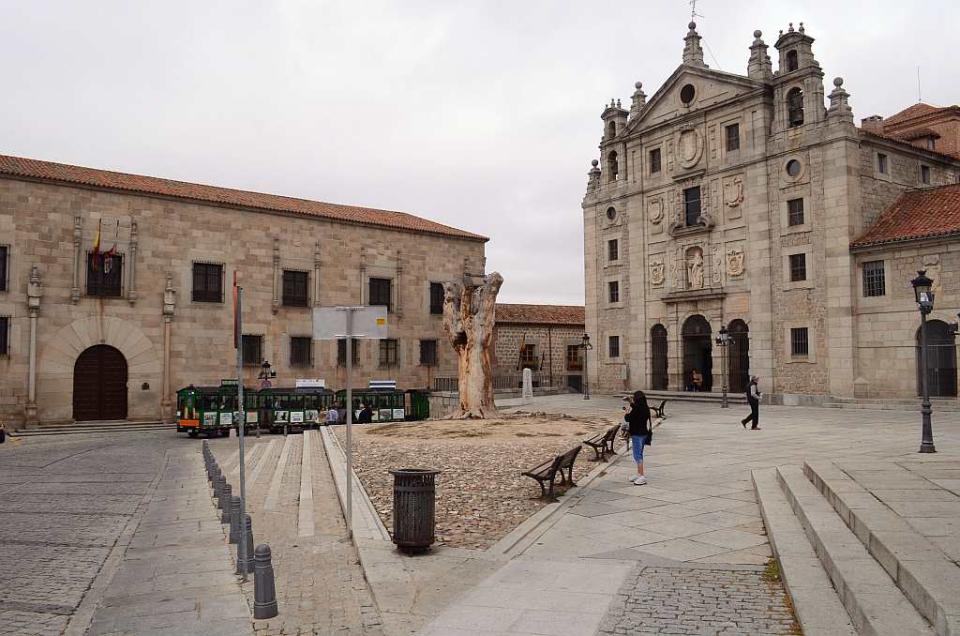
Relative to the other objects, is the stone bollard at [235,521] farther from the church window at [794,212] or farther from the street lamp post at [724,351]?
the church window at [794,212]

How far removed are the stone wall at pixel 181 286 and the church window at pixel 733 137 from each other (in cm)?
1743

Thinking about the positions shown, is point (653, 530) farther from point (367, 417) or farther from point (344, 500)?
point (367, 417)

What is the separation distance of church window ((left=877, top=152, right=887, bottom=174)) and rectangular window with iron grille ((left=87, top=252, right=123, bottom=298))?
3458 cm

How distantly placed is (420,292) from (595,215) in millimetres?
11187

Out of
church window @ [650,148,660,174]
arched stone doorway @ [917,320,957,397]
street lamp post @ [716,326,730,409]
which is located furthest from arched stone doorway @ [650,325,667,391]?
arched stone doorway @ [917,320,957,397]

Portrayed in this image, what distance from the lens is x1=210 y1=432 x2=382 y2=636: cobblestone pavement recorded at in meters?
6.26

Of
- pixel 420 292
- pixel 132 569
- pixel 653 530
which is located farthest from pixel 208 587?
pixel 420 292

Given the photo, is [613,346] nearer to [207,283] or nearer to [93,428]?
[207,283]

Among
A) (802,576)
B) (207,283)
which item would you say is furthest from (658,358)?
(802,576)

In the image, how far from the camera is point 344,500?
1161 cm

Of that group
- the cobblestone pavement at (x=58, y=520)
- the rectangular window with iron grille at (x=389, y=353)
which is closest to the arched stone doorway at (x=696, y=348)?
the rectangular window with iron grille at (x=389, y=353)

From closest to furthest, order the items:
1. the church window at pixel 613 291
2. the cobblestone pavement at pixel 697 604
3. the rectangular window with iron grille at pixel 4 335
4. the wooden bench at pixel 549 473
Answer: the cobblestone pavement at pixel 697 604
the wooden bench at pixel 549 473
the rectangular window with iron grille at pixel 4 335
the church window at pixel 613 291

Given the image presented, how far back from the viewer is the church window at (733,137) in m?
35.6

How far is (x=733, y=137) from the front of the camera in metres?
35.8
